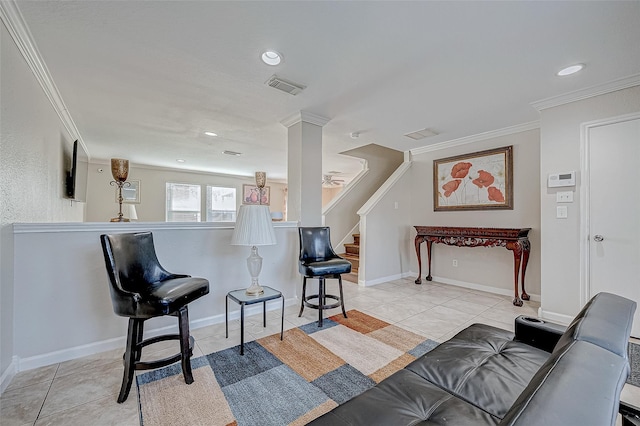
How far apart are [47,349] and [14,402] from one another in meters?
0.49


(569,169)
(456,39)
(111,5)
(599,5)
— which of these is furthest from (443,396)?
(569,169)

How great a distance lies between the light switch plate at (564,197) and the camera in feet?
9.05

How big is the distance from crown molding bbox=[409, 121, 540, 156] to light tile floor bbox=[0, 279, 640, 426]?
90.8 inches

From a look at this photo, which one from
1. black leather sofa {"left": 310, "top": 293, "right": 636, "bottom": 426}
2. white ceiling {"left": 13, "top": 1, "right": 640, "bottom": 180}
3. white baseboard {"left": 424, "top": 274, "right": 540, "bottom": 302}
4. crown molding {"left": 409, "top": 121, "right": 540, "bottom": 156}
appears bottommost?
white baseboard {"left": 424, "top": 274, "right": 540, "bottom": 302}

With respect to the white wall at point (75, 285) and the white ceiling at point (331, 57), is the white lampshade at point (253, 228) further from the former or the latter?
the white ceiling at point (331, 57)

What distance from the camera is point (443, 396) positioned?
103 centimetres

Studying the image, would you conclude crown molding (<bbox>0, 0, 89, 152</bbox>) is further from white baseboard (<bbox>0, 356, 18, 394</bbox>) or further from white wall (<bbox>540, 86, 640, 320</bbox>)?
white wall (<bbox>540, 86, 640, 320</bbox>)

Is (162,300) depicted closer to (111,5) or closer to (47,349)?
(47,349)

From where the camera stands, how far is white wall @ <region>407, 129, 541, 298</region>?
356cm

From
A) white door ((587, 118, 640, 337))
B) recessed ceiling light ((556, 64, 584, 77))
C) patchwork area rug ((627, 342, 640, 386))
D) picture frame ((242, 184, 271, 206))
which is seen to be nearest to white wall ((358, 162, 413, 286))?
white door ((587, 118, 640, 337))

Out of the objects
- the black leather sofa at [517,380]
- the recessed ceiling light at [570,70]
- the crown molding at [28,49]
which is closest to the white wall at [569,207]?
the recessed ceiling light at [570,70]

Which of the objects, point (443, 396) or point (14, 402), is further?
point (14, 402)

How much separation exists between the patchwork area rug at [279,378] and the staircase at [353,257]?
2.22 metres

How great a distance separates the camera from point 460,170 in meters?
4.25
